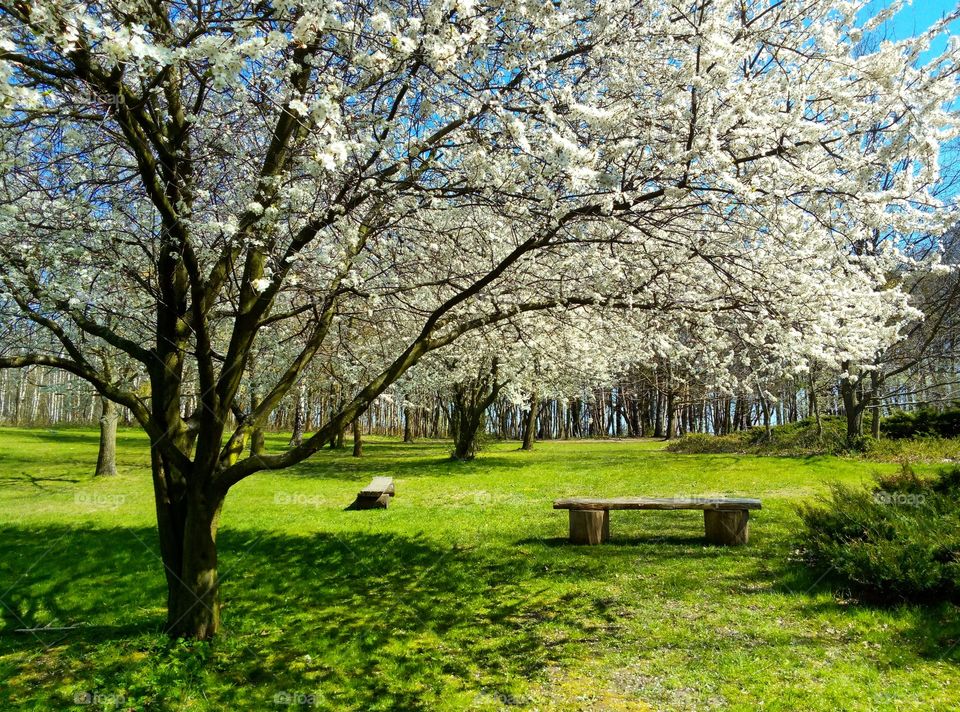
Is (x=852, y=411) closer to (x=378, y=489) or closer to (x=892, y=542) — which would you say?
(x=892, y=542)

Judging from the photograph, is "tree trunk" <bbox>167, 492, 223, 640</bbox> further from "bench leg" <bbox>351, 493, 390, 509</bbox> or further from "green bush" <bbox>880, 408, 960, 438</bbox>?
"green bush" <bbox>880, 408, 960, 438</bbox>

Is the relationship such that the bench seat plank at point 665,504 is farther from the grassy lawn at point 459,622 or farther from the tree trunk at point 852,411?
the tree trunk at point 852,411

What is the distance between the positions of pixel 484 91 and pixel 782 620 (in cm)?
579

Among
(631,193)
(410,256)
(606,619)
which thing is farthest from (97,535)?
(631,193)

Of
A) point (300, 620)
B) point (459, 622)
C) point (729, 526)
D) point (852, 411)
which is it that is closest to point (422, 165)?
point (459, 622)

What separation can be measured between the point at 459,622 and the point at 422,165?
186 inches

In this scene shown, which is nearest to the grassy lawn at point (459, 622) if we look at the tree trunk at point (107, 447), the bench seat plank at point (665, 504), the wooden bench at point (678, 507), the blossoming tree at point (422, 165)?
the wooden bench at point (678, 507)

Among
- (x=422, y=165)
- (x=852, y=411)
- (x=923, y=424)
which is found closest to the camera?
(x=422, y=165)

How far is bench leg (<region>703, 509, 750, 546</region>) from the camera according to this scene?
919 cm

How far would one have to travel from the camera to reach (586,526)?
9.68 metres

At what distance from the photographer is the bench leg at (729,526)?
9188mm

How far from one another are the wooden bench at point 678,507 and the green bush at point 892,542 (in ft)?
2.76

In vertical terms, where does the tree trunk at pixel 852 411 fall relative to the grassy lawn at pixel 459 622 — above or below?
above

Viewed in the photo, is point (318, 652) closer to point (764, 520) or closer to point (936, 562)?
point (936, 562)
